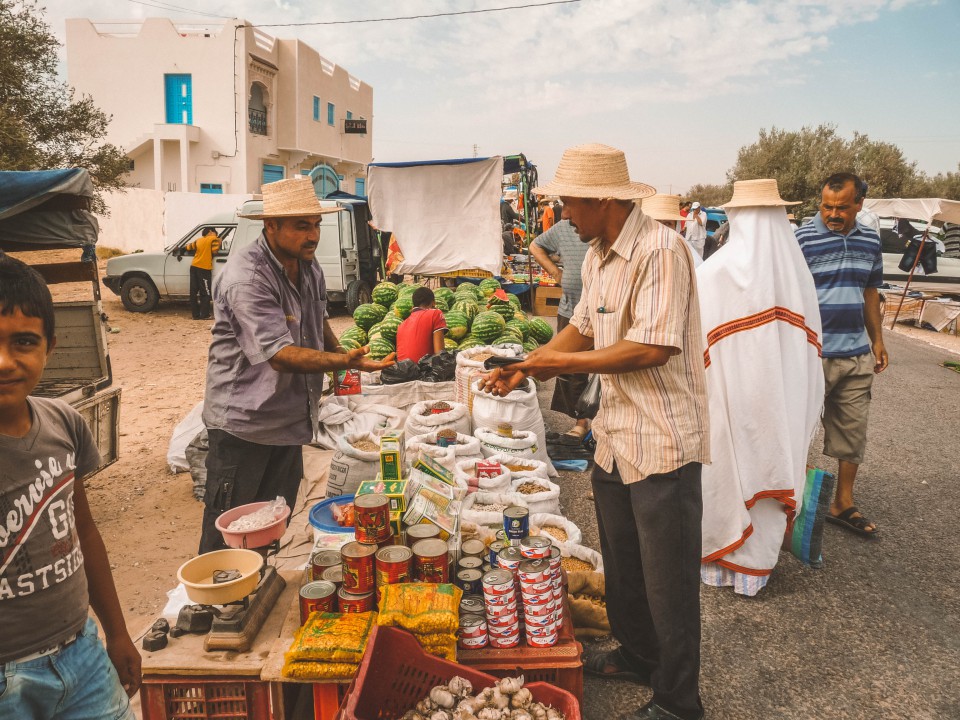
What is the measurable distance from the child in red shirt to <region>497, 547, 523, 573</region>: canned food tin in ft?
14.2

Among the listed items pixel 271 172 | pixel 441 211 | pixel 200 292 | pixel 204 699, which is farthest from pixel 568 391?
pixel 271 172

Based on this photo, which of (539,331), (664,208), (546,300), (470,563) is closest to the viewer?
(470,563)

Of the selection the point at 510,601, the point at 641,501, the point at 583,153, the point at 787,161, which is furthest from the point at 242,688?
the point at 787,161

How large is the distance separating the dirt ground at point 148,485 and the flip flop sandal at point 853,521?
4404 millimetres

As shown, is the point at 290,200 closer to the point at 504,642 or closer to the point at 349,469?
the point at 349,469

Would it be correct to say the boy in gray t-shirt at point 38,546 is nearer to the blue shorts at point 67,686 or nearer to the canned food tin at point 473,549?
the blue shorts at point 67,686

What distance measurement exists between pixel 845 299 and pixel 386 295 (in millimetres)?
6161

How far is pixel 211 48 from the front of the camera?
25.7m

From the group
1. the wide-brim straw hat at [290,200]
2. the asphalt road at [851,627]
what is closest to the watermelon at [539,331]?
the asphalt road at [851,627]

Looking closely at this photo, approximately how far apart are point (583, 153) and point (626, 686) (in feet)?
7.63

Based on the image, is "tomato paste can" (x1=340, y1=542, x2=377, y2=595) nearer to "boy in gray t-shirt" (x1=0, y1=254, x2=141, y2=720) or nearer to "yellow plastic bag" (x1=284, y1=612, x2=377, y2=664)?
"yellow plastic bag" (x1=284, y1=612, x2=377, y2=664)

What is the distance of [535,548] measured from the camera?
2443 millimetres

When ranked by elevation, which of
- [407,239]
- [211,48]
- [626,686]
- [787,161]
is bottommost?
[626,686]

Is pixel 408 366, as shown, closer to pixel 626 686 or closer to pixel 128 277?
pixel 626 686
